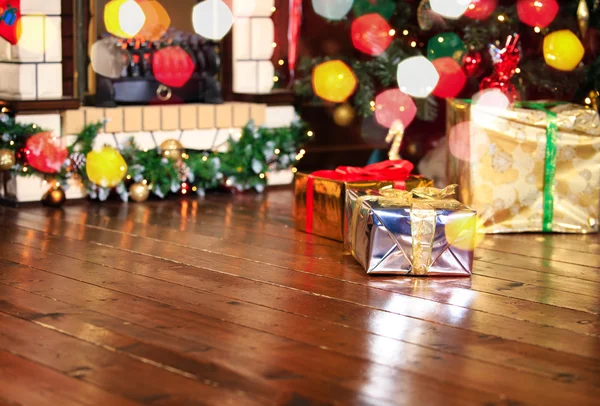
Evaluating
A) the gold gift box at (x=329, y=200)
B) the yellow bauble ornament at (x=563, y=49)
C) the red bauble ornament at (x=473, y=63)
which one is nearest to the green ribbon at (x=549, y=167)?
the gold gift box at (x=329, y=200)

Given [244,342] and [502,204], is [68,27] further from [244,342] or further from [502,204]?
[244,342]

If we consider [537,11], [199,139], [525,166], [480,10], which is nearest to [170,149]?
[199,139]

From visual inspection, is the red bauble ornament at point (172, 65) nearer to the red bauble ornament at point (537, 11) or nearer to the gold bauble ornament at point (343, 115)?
the gold bauble ornament at point (343, 115)

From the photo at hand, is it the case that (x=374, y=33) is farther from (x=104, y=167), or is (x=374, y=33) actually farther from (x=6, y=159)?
(x=6, y=159)

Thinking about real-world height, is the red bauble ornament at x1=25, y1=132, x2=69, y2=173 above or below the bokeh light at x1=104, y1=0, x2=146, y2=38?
below

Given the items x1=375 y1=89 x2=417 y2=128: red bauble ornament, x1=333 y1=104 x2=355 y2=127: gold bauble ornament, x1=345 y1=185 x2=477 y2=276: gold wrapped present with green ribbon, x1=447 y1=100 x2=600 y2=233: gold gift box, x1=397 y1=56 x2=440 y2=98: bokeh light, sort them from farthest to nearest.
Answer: x1=333 y1=104 x2=355 y2=127: gold bauble ornament
x1=375 y1=89 x2=417 y2=128: red bauble ornament
x1=397 y1=56 x2=440 y2=98: bokeh light
x1=447 y1=100 x2=600 y2=233: gold gift box
x1=345 y1=185 x2=477 y2=276: gold wrapped present with green ribbon

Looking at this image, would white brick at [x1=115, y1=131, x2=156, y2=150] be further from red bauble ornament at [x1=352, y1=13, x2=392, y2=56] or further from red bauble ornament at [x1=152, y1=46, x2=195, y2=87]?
red bauble ornament at [x1=352, y1=13, x2=392, y2=56]

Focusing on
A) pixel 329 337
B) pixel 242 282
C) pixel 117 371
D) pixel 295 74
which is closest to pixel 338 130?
pixel 295 74

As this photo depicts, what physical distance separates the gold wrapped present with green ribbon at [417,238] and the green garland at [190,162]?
1.74m

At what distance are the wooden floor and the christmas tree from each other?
1.10 meters

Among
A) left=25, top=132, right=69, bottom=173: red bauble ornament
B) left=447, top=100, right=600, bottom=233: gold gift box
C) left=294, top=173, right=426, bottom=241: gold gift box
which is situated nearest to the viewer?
left=294, top=173, right=426, bottom=241: gold gift box

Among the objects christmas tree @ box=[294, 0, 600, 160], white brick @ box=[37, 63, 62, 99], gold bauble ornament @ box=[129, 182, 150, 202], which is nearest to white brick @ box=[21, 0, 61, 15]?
white brick @ box=[37, 63, 62, 99]

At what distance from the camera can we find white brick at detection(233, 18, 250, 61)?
4812 millimetres

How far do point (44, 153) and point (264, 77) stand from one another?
1.29 m
